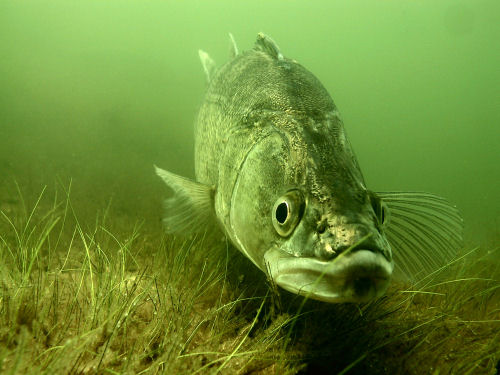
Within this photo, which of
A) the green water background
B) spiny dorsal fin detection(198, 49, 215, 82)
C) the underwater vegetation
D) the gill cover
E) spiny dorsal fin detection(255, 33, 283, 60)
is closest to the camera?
the underwater vegetation

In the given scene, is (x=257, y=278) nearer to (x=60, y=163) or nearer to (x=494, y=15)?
(x=60, y=163)

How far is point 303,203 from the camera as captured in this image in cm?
170

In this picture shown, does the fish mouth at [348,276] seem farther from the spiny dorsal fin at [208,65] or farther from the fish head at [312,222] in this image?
the spiny dorsal fin at [208,65]

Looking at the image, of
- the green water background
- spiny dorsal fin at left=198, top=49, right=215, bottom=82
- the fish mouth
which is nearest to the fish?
the fish mouth

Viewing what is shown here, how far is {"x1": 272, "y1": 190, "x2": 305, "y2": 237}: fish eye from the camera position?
1.69 m

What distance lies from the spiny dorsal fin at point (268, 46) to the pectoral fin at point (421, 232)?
1.91 metres

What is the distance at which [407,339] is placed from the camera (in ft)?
7.54

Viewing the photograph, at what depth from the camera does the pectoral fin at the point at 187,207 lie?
Result: 3.10 meters

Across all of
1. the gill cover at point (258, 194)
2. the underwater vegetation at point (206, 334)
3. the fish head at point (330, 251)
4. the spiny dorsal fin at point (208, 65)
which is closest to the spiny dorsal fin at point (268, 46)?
the gill cover at point (258, 194)

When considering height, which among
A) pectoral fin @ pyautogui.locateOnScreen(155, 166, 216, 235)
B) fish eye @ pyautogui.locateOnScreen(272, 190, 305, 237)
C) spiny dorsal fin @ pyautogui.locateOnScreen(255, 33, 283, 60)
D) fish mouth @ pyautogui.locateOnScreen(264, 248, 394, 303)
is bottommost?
pectoral fin @ pyautogui.locateOnScreen(155, 166, 216, 235)

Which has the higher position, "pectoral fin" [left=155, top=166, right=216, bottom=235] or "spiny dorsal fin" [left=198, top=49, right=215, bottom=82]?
"spiny dorsal fin" [left=198, top=49, right=215, bottom=82]

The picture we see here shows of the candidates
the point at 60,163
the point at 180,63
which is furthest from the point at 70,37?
the point at 60,163

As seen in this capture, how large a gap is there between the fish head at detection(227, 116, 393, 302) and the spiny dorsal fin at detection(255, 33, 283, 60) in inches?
56.7

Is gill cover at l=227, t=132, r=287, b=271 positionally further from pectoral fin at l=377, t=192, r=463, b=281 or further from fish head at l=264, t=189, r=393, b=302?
pectoral fin at l=377, t=192, r=463, b=281
